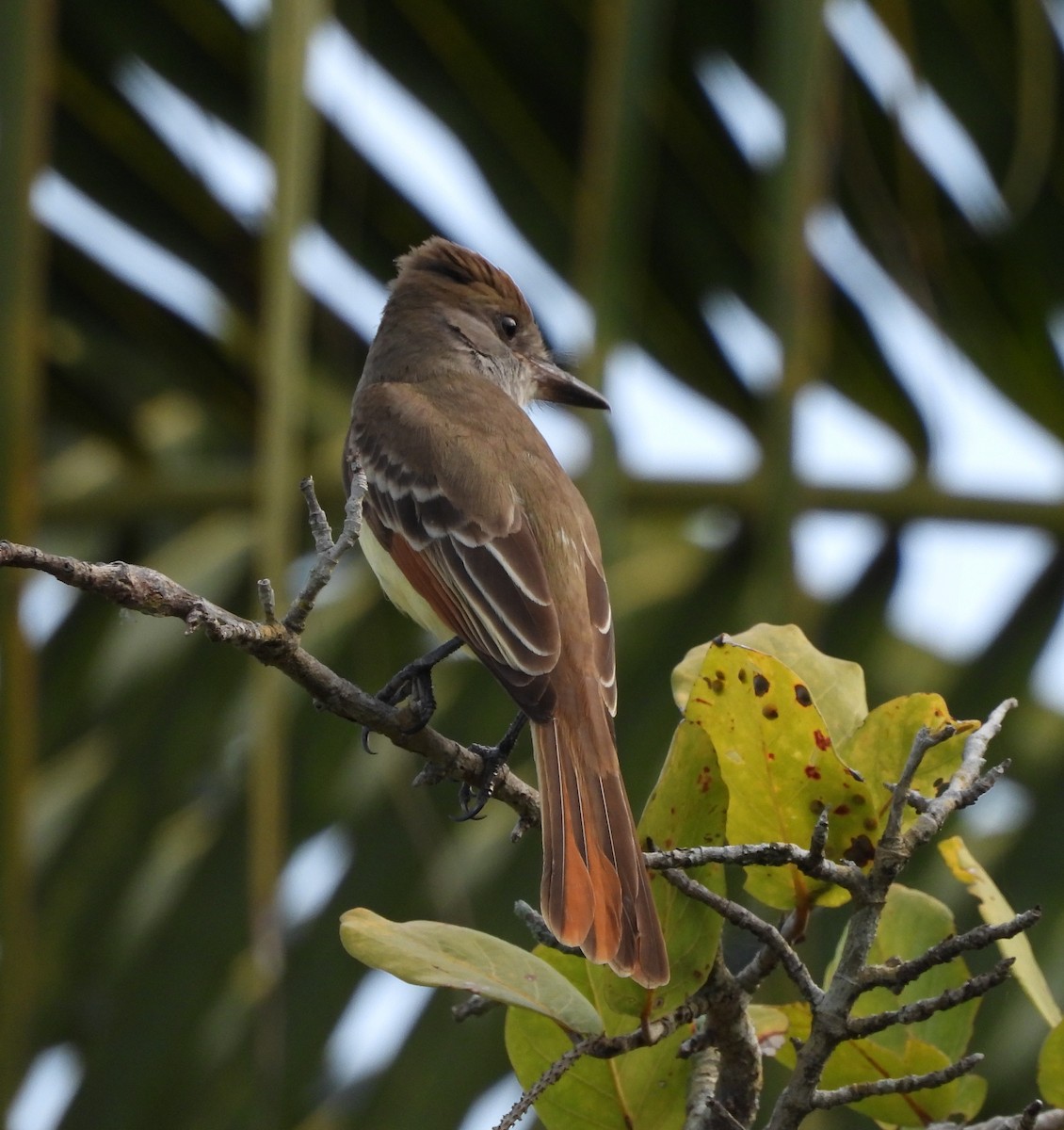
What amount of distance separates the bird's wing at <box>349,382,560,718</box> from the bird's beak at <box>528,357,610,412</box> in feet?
1.67

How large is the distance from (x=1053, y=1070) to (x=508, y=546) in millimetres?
1443

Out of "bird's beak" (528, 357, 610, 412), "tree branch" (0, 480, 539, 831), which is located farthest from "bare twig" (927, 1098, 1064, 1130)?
"bird's beak" (528, 357, 610, 412)

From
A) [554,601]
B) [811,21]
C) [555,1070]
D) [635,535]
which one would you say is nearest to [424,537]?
[554,601]

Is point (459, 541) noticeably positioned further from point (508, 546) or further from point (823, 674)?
point (823, 674)

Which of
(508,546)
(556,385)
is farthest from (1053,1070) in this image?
(556,385)

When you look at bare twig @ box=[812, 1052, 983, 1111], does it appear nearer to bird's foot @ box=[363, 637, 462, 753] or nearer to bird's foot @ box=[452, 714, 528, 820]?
bird's foot @ box=[452, 714, 528, 820]

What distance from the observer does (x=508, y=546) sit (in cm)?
295

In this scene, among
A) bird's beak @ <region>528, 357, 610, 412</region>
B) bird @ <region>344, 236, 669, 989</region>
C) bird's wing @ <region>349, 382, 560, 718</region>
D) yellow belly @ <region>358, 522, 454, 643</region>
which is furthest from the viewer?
bird's beak @ <region>528, 357, 610, 412</region>

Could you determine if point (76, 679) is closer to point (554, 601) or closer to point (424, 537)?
point (424, 537)

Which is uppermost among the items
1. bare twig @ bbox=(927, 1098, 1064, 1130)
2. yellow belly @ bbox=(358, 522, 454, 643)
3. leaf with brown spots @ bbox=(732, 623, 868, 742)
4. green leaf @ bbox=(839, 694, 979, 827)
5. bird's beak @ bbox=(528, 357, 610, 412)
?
bird's beak @ bbox=(528, 357, 610, 412)

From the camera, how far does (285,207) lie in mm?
2229

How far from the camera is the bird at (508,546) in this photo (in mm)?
2174

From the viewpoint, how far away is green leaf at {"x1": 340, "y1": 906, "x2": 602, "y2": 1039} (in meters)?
1.61

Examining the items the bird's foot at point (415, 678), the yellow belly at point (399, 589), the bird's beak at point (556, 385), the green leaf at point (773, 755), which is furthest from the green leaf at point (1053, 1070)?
the bird's beak at point (556, 385)
